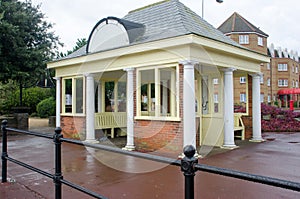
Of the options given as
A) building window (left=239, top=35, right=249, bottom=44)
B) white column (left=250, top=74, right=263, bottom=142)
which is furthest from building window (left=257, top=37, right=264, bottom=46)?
white column (left=250, top=74, right=263, bottom=142)

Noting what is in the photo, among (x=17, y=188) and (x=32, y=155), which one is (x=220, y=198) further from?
(x=32, y=155)

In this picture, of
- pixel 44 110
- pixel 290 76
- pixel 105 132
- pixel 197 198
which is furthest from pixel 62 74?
pixel 290 76

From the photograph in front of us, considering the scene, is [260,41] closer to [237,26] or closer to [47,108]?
[237,26]

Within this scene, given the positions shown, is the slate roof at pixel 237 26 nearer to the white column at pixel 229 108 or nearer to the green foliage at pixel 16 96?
the green foliage at pixel 16 96

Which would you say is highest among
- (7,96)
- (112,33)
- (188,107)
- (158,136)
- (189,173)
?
(112,33)

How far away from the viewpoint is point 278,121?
1473cm

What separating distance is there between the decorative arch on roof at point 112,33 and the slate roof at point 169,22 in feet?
0.75

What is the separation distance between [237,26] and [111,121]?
973 inches

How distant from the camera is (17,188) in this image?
4438mm

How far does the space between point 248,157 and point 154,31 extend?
14.0 ft

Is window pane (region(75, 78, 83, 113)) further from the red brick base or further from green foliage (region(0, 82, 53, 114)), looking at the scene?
green foliage (region(0, 82, 53, 114))

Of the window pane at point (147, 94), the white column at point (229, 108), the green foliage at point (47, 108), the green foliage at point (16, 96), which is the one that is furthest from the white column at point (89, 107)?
the green foliage at point (47, 108)

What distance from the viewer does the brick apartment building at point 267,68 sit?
31.3 metres

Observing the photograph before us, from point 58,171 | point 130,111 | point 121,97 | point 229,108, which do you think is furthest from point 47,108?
point 58,171
